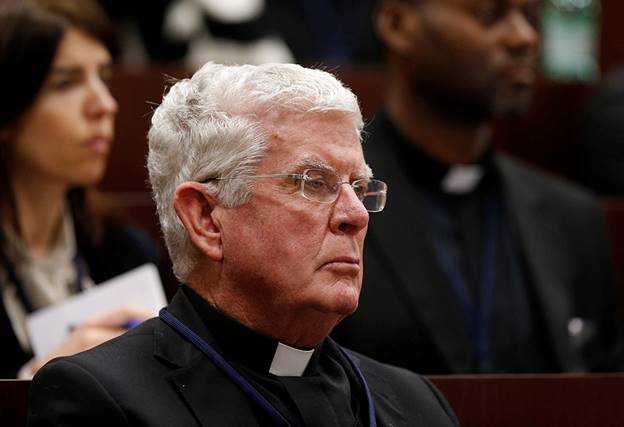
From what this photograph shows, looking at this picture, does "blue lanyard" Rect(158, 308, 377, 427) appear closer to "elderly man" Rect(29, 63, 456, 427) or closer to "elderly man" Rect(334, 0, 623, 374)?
"elderly man" Rect(29, 63, 456, 427)

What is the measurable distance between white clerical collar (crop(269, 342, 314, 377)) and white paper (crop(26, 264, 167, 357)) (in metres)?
0.67

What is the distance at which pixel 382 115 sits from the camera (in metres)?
2.97

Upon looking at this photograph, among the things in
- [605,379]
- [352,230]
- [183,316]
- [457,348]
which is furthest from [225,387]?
[457,348]

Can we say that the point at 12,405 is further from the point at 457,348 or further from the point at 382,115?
the point at 382,115

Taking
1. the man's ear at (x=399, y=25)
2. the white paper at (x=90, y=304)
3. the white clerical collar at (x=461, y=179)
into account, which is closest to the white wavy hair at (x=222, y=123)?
the white paper at (x=90, y=304)

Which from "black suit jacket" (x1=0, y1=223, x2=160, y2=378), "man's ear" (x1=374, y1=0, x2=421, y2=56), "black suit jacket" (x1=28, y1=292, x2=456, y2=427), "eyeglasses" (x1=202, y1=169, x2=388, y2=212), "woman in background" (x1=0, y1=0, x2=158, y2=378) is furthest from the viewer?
"man's ear" (x1=374, y1=0, x2=421, y2=56)

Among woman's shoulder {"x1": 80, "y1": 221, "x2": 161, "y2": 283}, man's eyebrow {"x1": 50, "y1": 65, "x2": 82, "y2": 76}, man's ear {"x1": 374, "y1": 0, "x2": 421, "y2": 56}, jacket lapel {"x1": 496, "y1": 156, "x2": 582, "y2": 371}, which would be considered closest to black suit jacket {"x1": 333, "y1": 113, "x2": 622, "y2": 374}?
jacket lapel {"x1": 496, "y1": 156, "x2": 582, "y2": 371}

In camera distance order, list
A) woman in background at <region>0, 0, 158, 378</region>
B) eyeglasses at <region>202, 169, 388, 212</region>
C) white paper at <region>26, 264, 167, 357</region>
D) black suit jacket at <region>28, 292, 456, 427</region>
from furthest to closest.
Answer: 1. woman in background at <region>0, 0, 158, 378</region>
2. white paper at <region>26, 264, 167, 357</region>
3. eyeglasses at <region>202, 169, 388, 212</region>
4. black suit jacket at <region>28, 292, 456, 427</region>

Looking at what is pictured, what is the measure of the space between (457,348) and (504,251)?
35 cm

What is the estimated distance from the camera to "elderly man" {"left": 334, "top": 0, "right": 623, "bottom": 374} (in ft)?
8.47

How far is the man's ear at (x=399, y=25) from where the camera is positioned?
119 inches

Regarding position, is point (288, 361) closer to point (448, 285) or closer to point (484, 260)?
point (448, 285)

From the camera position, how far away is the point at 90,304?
2.22m

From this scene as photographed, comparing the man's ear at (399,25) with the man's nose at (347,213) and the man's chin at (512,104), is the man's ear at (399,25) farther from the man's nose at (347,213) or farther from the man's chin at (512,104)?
the man's nose at (347,213)
